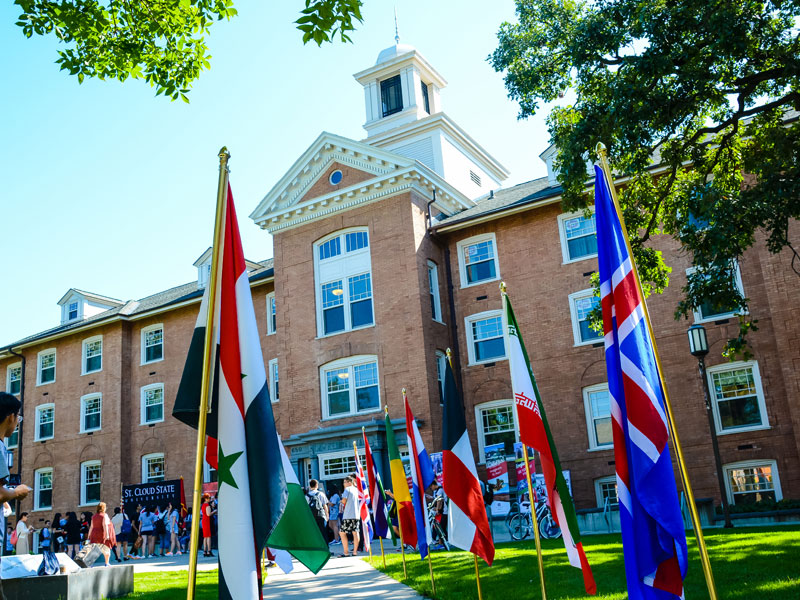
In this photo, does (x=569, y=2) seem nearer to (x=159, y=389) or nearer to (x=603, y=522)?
(x=603, y=522)

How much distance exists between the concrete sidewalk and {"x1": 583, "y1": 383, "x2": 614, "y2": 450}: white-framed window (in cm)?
1106

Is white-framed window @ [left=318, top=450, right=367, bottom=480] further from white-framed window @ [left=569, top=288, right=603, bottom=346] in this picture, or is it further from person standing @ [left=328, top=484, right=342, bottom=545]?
white-framed window @ [left=569, top=288, right=603, bottom=346]

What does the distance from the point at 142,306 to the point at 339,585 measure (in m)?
29.4

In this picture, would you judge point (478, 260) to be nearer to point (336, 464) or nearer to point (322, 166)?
point (322, 166)

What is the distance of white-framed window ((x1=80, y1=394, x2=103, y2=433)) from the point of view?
118 ft

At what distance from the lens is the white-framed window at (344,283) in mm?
28219

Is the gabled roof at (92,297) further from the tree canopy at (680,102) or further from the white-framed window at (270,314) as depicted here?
the tree canopy at (680,102)

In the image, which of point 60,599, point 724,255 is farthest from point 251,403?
point 724,255

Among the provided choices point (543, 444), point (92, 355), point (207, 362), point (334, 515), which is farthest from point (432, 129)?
point (207, 362)

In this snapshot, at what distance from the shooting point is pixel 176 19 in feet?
35.6

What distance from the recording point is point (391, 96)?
36.2 metres

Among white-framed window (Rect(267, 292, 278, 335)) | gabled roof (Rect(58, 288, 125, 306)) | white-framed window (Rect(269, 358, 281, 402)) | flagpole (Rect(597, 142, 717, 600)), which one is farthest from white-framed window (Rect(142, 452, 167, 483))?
flagpole (Rect(597, 142, 717, 600))

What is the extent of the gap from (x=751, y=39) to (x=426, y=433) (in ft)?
52.6

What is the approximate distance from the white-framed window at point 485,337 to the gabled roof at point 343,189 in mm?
4973
